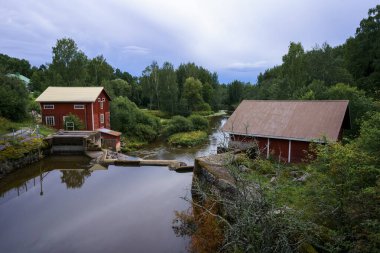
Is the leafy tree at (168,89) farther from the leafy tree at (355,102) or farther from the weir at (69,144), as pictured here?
the leafy tree at (355,102)

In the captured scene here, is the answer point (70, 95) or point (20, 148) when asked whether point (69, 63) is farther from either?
point (20, 148)

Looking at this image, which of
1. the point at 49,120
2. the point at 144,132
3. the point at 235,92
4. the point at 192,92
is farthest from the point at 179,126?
the point at 235,92

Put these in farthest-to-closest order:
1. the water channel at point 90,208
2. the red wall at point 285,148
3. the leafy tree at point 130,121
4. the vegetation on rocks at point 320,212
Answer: the leafy tree at point 130,121
the red wall at point 285,148
the water channel at point 90,208
the vegetation on rocks at point 320,212

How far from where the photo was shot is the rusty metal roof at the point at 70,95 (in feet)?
88.4

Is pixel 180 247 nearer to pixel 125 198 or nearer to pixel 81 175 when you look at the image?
pixel 125 198

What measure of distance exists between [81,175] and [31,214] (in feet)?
17.1

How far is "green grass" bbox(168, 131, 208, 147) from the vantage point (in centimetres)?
3136

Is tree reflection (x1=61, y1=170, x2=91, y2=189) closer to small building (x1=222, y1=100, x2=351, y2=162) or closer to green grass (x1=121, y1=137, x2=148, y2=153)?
small building (x1=222, y1=100, x2=351, y2=162)

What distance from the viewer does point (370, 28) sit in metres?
29.0

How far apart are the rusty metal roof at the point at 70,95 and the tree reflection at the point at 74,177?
11033 millimetres

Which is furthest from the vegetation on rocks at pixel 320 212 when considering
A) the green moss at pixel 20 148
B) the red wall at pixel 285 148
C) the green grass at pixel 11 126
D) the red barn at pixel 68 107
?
the red barn at pixel 68 107

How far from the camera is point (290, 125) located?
16.7m

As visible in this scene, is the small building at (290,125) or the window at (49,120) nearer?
the small building at (290,125)

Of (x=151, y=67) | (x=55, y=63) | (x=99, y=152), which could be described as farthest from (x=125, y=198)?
(x=151, y=67)
